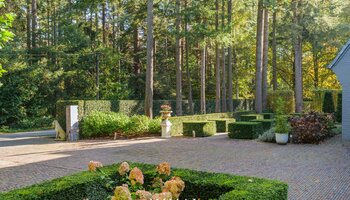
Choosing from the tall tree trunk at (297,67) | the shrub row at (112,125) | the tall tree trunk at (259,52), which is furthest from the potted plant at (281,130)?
the tall tree trunk at (297,67)

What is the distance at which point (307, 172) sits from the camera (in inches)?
301

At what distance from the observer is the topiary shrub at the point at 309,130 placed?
12.8m

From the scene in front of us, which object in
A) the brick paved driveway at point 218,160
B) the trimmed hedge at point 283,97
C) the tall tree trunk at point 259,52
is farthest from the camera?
the trimmed hedge at point 283,97

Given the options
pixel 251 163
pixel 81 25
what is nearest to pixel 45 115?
pixel 81 25

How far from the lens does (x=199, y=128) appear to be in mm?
15578

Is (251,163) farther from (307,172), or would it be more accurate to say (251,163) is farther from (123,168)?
(123,168)

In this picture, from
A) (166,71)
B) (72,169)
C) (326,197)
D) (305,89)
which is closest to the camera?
(326,197)

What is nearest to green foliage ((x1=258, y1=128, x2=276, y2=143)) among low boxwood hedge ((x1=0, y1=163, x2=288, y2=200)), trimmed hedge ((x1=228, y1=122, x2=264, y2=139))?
trimmed hedge ((x1=228, y1=122, x2=264, y2=139))

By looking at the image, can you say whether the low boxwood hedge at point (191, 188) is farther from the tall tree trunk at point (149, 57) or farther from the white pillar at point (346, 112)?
the tall tree trunk at point (149, 57)

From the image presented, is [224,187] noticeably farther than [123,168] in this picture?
Yes

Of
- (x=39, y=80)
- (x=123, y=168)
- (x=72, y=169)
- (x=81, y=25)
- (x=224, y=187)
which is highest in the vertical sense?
(x=81, y=25)

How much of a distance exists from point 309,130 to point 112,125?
8.68 metres

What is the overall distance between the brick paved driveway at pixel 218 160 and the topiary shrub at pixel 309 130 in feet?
1.64

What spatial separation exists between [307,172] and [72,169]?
5.69 metres
